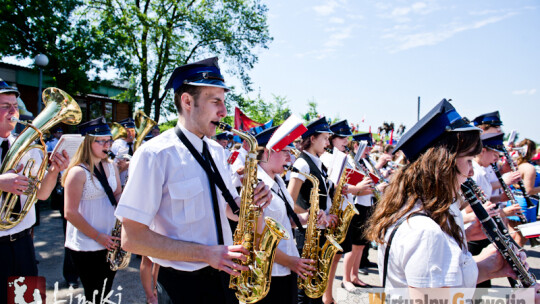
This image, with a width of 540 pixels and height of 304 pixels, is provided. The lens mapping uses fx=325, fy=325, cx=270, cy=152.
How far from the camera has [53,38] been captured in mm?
16062

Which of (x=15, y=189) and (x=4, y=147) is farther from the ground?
(x=4, y=147)

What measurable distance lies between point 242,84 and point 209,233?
2554cm

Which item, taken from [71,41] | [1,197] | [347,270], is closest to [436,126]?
[1,197]

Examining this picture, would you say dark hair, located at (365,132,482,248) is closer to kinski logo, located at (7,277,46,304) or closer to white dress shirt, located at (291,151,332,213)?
white dress shirt, located at (291,151,332,213)

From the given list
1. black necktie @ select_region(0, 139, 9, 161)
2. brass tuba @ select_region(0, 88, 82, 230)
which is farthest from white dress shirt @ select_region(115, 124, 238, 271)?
black necktie @ select_region(0, 139, 9, 161)

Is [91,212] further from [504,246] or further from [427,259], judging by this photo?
[504,246]

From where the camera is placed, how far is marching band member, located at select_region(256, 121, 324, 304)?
10.8 feet

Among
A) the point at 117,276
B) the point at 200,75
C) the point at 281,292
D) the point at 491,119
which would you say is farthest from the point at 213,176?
the point at 491,119

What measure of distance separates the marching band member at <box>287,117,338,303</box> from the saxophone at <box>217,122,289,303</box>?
1.45 meters

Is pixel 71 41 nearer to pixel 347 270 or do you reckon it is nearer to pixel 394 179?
pixel 347 270

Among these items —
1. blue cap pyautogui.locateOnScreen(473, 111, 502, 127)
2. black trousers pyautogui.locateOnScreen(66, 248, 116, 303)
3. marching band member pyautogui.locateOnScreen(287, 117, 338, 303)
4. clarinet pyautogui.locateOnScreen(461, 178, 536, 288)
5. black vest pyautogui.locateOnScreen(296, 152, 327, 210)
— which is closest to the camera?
clarinet pyautogui.locateOnScreen(461, 178, 536, 288)

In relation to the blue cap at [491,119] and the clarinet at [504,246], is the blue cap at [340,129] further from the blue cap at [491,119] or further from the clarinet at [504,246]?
the clarinet at [504,246]

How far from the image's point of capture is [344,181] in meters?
5.05

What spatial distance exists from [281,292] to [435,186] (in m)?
2.08
